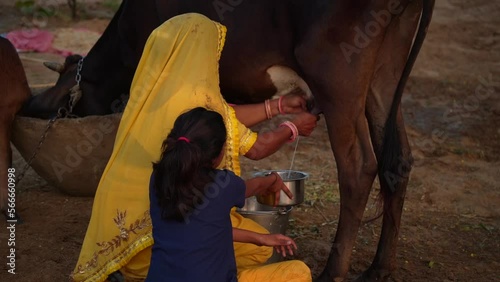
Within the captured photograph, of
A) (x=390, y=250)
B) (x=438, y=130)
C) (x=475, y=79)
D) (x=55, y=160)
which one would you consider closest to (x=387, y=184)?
(x=390, y=250)

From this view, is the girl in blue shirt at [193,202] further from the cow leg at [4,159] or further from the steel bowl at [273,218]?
the cow leg at [4,159]

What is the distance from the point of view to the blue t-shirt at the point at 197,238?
2.85m

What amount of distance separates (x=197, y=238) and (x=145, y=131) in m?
0.63

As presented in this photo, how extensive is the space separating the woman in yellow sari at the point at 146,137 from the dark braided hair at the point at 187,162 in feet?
1.30

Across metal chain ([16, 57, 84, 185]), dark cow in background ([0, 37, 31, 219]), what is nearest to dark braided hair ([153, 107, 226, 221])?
metal chain ([16, 57, 84, 185])

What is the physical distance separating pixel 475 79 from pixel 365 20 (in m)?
4.55

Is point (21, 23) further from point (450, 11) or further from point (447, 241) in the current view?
point (447, 241)

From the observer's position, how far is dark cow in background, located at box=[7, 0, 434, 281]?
386 centimetres

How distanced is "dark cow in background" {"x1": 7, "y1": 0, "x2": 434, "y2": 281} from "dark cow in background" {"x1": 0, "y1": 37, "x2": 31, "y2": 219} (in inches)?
50.2

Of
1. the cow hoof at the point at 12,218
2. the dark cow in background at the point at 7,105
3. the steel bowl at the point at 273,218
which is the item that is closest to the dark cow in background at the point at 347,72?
the steel bowl at the point at 273,218

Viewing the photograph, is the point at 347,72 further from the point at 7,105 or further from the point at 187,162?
the point at 7,105

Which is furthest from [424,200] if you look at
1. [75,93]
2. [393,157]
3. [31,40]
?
[31,40]

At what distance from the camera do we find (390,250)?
4.05 metres

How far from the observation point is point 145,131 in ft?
10.8
